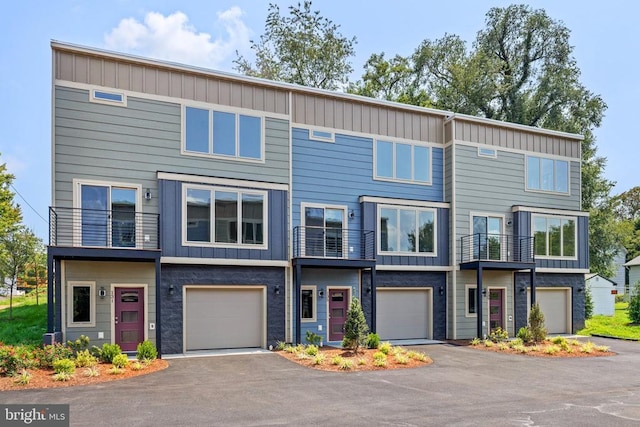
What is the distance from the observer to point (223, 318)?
14.5 m

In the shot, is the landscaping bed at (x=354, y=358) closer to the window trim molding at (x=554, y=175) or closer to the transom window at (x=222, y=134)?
the transom window at (x=222, y=134)

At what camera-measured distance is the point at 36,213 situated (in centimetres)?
2739

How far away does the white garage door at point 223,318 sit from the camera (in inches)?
557

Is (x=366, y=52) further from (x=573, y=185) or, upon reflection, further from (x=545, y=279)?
(x=545, y=279)

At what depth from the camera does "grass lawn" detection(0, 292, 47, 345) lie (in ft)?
52.0

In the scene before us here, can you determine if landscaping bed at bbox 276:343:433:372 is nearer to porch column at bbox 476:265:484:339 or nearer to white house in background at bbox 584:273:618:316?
porch column at bbox 476:265:484:339

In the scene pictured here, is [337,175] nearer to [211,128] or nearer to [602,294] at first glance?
[211,128]

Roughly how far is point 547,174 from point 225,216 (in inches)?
502

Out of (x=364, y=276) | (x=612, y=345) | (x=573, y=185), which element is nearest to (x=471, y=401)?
(x=364, y=276)

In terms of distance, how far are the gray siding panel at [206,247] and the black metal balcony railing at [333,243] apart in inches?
22.4

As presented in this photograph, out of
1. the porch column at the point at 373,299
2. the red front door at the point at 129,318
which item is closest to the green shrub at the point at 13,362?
the red front door at the point at 129,318

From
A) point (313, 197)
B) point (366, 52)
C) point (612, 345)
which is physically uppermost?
point (366, 52)

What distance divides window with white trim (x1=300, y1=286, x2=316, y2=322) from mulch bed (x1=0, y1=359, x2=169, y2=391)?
16.8 feet

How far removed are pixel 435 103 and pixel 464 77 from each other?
7.53 ft
